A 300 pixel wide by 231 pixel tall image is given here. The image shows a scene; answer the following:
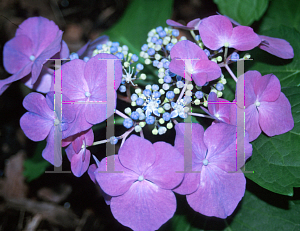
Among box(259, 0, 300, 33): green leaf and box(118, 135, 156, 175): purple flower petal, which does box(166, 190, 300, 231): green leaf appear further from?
box(259, 0, 300, 33): green leaf

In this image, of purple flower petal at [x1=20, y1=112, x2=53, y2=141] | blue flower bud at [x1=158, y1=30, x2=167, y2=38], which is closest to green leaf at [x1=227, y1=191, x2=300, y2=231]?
blue flower bud at [x1=158, y1=30, x2=167, y2=38]

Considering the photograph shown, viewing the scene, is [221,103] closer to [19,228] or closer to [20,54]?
[20,54]

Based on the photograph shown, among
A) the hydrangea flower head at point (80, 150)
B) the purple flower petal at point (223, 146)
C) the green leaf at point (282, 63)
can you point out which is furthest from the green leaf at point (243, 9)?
the hydrangea flower head at point (80, 150)

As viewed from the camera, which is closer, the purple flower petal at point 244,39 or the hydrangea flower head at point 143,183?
the hydrangea flower head at point 143,183

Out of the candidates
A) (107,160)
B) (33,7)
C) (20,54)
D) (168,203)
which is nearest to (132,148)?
(107,160)

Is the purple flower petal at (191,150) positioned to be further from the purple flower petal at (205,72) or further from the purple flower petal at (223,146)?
the purple flower petal at (205,72)

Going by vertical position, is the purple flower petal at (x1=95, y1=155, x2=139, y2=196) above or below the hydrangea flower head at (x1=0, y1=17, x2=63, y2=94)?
below
